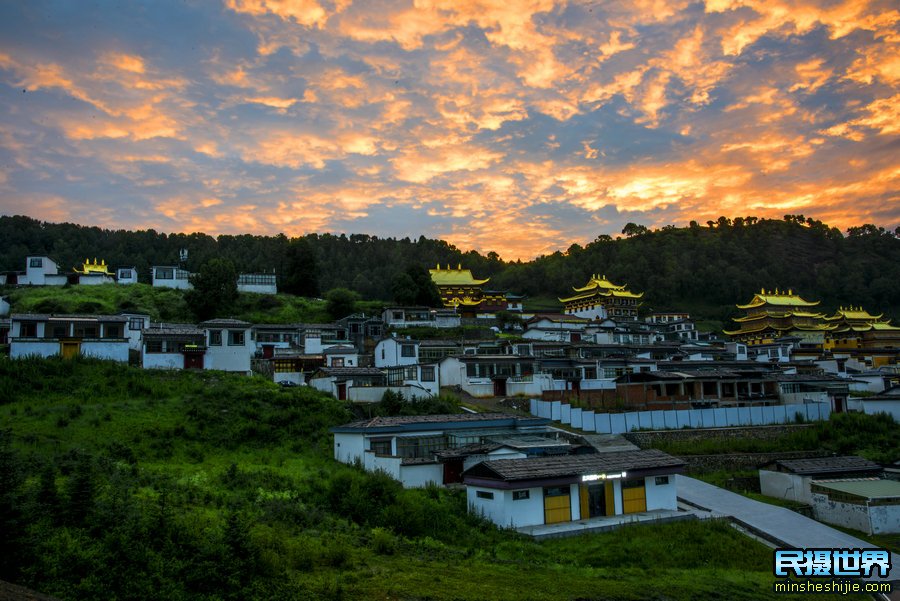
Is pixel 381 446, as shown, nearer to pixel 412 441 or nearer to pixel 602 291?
pixel 412 441

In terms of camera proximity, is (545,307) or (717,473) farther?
(545,307)

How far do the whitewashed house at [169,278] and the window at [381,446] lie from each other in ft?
171

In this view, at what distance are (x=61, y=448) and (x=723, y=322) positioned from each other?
289 ft

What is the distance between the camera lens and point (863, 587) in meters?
17.5

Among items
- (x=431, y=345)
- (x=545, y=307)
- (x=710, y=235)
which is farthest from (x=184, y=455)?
(x=710, y=235)

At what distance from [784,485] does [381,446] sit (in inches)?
658

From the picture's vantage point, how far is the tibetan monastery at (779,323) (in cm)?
8025

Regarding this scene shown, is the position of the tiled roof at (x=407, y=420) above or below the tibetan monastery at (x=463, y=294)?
below

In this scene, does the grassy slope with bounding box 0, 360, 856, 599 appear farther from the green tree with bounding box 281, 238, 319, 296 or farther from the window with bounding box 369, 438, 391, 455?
the green tree with bounding box 281, 238, 319, 296

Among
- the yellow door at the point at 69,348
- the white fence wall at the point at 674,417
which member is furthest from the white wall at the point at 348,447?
the yellow door at the point at 69,348

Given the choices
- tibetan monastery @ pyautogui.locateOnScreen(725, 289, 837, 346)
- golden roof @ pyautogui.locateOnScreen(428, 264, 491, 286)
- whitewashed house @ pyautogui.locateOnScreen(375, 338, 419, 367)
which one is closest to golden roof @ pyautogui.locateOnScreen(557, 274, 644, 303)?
tibetan monastery @ pyautogui.locateOnScreen(725, 289, 837, 346)

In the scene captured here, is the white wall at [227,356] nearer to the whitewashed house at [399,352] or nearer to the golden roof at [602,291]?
the whitewashed house at [399,352]

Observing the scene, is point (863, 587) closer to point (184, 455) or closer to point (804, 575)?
point (804, 575)

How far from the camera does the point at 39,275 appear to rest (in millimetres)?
68250
